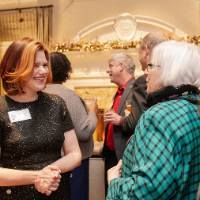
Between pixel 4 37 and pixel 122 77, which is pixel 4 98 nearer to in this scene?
pixel 122 77

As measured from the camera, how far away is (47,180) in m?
1.48

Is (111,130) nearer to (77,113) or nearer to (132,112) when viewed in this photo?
(132,112)

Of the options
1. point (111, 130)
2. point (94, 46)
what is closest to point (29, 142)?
point (111, 130)

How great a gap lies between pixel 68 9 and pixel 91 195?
2.22m

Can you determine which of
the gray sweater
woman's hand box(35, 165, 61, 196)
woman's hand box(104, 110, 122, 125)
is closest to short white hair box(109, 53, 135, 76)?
woman's hand box(104, 110, 122, 125)

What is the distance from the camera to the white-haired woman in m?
1.11

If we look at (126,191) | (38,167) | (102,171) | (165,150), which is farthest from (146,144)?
(102,171)

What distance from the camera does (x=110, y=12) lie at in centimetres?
432

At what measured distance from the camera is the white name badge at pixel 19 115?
157 centimetres

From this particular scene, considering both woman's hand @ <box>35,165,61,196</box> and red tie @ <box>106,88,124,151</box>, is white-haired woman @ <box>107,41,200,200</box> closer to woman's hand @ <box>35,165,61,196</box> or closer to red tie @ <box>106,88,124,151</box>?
woman's hand @ <box>35,165,61,196</box>

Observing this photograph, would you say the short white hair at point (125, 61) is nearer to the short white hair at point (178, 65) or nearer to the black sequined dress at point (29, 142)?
the black sequined dress at point (29, 142)

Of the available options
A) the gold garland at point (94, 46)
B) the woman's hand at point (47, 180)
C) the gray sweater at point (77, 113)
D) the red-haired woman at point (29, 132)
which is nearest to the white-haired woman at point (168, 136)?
the woman's hand at point (47, 180)

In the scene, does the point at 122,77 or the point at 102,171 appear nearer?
the point at 122,77

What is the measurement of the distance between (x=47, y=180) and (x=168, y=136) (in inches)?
23.1
